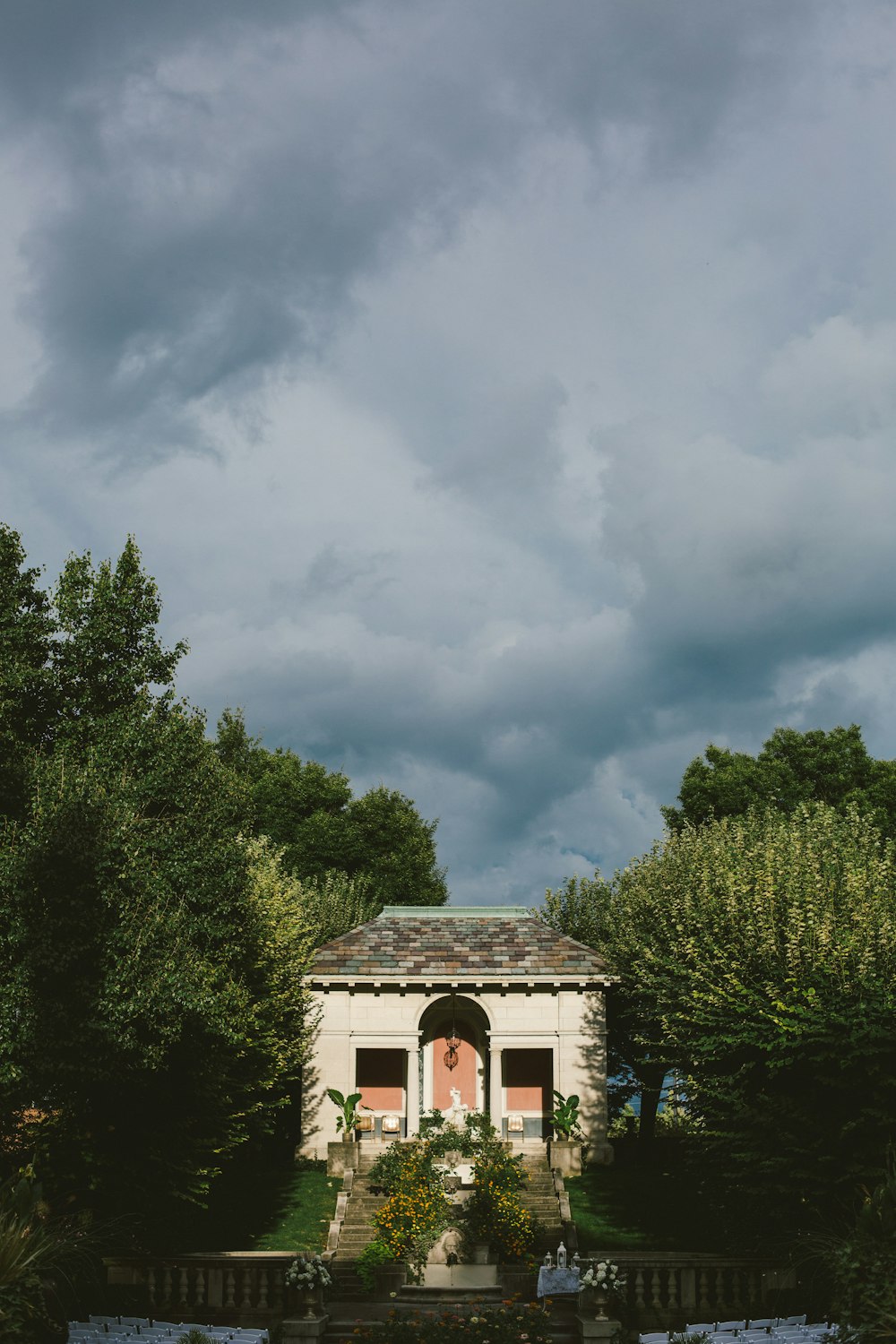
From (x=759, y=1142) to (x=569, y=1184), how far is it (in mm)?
10882

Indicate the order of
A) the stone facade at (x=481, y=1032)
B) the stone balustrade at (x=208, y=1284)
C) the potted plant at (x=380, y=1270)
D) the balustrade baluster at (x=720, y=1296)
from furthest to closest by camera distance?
1. the stone facade at (x=481, y=1032)
2. the potted plant at (x=380, y=1270)
3. the stone balustrade at (x=208, y=1284)
4. the balustrade baluster at (x=720, y=1296)

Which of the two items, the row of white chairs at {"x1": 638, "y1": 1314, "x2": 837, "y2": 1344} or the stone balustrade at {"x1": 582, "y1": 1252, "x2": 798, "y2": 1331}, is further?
the stone balustrade at {"x1": 582, "y1": 1252, "x2": 798, "y2": 1331}

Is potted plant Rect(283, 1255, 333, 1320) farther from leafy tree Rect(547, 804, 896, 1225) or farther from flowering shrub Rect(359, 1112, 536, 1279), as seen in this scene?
leafy tree Rect(547, 804, 896, 1225)

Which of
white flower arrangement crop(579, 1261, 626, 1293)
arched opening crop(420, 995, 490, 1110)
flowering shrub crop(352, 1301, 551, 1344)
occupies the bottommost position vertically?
flowering shrub crop(352, 1301, 551, 1344)

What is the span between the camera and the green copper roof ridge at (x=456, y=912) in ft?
124

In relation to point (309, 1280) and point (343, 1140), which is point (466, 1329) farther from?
point (343, 1140)

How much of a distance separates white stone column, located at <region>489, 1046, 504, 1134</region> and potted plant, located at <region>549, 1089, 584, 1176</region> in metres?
1.77

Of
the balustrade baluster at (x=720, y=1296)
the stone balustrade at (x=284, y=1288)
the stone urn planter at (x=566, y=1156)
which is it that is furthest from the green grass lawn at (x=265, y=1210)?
the balustrade baluster at (x=720, y=1296)

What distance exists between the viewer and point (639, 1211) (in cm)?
2686

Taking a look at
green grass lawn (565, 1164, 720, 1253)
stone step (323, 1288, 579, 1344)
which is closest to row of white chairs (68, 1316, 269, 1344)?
stone step (323, 1288, 579, 1344)

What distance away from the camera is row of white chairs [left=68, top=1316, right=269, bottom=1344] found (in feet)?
52.9

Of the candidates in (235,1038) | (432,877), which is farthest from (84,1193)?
(432,877)

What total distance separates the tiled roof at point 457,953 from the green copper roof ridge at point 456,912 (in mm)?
392

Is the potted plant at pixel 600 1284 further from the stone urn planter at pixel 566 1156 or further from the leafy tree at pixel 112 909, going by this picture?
the stone urn planter at pixel 566 1156
